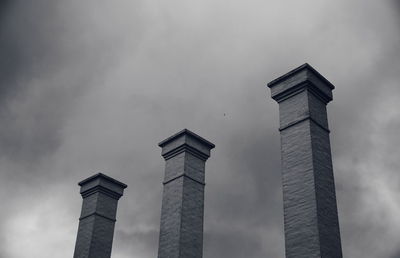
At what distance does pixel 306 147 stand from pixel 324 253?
242cm

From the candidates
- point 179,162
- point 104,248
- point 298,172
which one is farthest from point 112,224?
point 298,172

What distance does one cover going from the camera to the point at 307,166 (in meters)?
9.93

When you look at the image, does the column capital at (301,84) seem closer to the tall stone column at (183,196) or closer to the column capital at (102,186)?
the tall stone column at (183,196)

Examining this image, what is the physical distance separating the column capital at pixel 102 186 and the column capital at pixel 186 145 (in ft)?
12.1

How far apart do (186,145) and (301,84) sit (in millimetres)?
4633

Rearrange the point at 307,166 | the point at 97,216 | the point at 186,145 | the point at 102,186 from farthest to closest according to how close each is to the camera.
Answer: the point at 102,186 → the point at 97,216 → the point at 186,145 → the point at 307,166

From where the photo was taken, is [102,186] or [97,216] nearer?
[97,216]

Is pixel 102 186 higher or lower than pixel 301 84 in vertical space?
higher

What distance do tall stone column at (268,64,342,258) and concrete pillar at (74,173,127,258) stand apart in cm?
862

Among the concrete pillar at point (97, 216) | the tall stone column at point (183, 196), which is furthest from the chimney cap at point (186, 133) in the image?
the concrete pillar at point (97, 216)

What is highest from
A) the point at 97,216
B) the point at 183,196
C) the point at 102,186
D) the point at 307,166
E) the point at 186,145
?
the point at 102,186

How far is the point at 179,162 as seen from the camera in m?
14.1

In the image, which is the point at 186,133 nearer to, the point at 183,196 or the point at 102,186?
the point at 183,196

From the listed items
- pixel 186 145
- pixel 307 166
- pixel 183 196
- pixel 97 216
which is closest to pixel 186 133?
pixel 186 145
